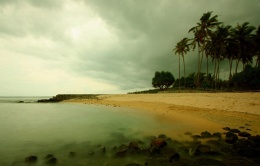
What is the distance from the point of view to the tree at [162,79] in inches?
2889

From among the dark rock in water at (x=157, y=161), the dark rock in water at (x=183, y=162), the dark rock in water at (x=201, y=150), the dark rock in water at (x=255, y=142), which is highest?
the dark rock in water at (x=255, y=142)

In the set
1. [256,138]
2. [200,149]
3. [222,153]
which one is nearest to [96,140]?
[200,149]

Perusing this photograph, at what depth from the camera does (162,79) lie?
73.3m

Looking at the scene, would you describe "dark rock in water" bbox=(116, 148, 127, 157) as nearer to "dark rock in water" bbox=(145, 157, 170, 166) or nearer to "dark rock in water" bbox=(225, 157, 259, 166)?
"dark rock in water" bbox=(145, 157, 170, 166)

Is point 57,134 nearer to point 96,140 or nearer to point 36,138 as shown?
point 36,138

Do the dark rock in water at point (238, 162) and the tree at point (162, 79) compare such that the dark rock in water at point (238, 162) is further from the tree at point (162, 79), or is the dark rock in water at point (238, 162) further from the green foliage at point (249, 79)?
the tree at point (162, 79)

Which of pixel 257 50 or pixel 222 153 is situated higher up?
pixel 257 50

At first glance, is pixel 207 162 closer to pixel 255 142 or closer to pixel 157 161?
pixel 157 161

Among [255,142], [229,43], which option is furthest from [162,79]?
[255,142]

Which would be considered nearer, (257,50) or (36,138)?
(36,138)

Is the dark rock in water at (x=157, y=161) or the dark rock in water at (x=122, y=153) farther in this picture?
the dark rock in water at (x=122, y=153)

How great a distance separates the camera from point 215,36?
128ft

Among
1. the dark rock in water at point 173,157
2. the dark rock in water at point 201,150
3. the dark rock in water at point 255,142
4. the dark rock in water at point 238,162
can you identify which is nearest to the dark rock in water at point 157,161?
the dark rock in water at point 173,157

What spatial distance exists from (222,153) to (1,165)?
21.2 ft
